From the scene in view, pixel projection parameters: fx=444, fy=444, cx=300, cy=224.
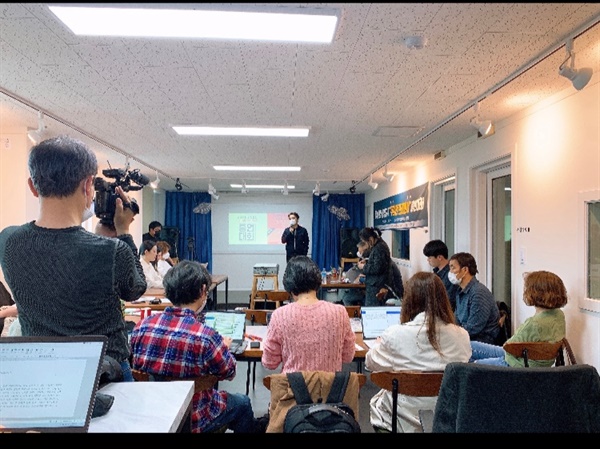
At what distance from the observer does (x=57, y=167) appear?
116cm

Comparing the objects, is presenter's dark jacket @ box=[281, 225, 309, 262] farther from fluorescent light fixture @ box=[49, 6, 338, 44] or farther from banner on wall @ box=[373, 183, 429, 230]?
fluorescent light fixture @ box=[49, 6, 338, 44]

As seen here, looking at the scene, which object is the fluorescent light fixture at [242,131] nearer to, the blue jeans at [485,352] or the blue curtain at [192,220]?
the blue jeans at [485,352]

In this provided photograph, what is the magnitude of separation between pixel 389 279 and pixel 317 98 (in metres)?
2.76

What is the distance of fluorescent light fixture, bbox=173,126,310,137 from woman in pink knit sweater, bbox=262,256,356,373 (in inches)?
95.2

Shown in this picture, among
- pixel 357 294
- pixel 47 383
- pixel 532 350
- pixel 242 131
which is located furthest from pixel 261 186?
pixel 47 383

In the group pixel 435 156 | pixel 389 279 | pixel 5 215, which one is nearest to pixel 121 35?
pixel 5 215

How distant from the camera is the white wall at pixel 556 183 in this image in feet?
9.75

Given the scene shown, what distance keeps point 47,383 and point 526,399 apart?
4.01 ft

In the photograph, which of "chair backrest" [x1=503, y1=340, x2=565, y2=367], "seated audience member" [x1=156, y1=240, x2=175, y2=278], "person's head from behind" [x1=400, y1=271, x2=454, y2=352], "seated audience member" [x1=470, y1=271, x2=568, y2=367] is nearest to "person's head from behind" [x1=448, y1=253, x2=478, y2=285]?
"seated audience member" [x1=470, y1=271, x2=568, y2=367]

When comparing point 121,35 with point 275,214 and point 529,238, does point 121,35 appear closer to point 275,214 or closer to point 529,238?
point 529,238

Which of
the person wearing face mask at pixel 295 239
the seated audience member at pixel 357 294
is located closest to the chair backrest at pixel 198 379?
the seated audience member at pixel 357 294

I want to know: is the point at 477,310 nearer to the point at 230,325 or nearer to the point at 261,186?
the point at 230,325

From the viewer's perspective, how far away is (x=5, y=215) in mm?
4562

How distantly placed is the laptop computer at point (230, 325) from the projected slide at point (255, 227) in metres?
8.21
